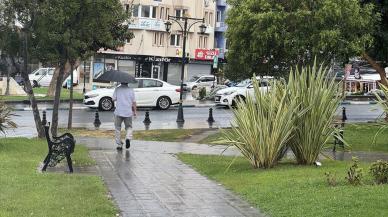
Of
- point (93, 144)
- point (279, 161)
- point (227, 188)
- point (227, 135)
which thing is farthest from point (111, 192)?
point (93, 144)

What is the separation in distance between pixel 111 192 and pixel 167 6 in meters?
62.3

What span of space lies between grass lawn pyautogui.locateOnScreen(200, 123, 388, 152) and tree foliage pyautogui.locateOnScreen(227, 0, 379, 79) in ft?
7.81

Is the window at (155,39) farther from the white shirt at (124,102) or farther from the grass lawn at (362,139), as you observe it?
the white shirt at (124,102)

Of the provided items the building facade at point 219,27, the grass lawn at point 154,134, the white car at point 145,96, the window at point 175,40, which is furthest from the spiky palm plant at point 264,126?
the building facade at point 219,27

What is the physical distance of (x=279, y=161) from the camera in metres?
11.7

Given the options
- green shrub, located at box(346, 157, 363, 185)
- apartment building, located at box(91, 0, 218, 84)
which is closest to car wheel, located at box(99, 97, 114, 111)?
green shrub, located at box(346, 157, 363, 185)

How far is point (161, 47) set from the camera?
69.2 meters

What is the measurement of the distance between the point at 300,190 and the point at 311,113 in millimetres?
2819

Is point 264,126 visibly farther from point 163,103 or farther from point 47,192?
point 163,103

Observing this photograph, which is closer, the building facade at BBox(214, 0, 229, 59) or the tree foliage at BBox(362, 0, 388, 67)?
the tree foliage at BBox(362, 0, 388, 67)

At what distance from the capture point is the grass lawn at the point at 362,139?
15.3 meters

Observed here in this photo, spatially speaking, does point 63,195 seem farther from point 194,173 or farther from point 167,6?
point 167,6

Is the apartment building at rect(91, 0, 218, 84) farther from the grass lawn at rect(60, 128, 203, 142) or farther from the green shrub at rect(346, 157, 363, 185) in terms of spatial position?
the green shrub at rect(346, 157, 363, 185)

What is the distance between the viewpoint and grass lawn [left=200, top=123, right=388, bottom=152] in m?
15.3
